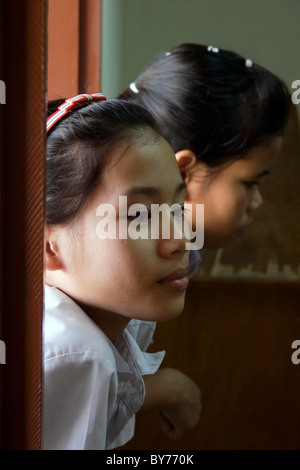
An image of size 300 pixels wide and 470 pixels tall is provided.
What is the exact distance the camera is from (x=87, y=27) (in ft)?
1.65

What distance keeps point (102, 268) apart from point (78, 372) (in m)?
0.08

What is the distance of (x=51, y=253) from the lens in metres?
0.49

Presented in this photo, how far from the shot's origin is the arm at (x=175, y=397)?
503mm

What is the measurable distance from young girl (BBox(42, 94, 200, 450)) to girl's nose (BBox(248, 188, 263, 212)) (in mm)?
63

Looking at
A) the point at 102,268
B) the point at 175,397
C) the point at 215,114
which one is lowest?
the point at 175,397

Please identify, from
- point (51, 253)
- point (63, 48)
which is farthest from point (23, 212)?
point (63, 48)

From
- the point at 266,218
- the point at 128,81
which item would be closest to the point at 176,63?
the point at 128,81

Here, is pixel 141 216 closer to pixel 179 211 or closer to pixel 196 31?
pixel 179 211

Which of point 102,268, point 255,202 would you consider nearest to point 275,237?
point 255,202

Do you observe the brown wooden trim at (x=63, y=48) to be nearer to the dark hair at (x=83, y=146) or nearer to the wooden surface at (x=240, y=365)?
the dark hair at (x=83, y=146)

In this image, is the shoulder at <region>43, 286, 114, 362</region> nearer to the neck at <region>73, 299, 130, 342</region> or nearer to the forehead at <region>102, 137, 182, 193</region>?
the neck at <region>73, 299, 130, 342</region>

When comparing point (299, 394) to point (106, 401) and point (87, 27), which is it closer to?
point (106, 401)

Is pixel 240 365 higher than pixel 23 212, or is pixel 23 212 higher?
pixel 23 212

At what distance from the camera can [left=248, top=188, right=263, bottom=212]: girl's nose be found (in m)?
0.51
